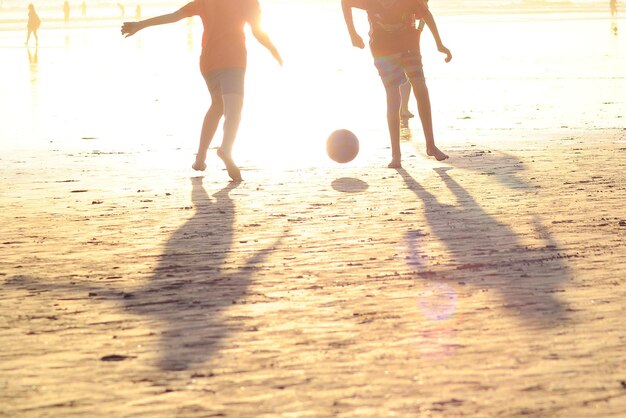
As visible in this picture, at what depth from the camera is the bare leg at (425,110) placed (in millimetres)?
12102

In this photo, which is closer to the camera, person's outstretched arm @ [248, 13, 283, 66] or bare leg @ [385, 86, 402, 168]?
person's outstretched arm @ [248, 13, 283, 66]

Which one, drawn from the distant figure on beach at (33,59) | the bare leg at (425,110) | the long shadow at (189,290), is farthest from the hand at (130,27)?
the distant figure on beach at (33,59)

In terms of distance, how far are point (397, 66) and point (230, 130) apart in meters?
1.79

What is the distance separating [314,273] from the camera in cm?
735

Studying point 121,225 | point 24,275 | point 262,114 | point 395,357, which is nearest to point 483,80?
point 262,114

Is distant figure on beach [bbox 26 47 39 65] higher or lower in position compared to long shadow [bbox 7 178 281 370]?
lower

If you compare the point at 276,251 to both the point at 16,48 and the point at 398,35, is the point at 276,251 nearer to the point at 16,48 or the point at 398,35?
the point at 398,35

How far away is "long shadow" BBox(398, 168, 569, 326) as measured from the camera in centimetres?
645

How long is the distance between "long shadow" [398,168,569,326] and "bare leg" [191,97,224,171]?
8.45 ft

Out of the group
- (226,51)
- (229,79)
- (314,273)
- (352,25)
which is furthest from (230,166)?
(314,273)

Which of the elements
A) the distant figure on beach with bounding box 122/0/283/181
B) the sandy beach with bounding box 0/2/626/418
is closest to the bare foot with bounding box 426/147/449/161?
the sandy beach with bounding box 0/2/626/418

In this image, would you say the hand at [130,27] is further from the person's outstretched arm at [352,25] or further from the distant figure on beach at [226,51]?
the person's outstretched arm at [352,25]

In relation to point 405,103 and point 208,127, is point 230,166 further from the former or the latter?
point 405,103

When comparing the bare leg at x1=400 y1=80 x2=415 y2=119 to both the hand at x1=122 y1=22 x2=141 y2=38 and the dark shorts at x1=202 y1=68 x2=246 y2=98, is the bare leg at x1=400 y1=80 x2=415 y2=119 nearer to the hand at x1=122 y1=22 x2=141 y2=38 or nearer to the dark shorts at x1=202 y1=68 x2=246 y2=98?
the dark shorts at x1=202 y1=68 x2=246 y2=98
